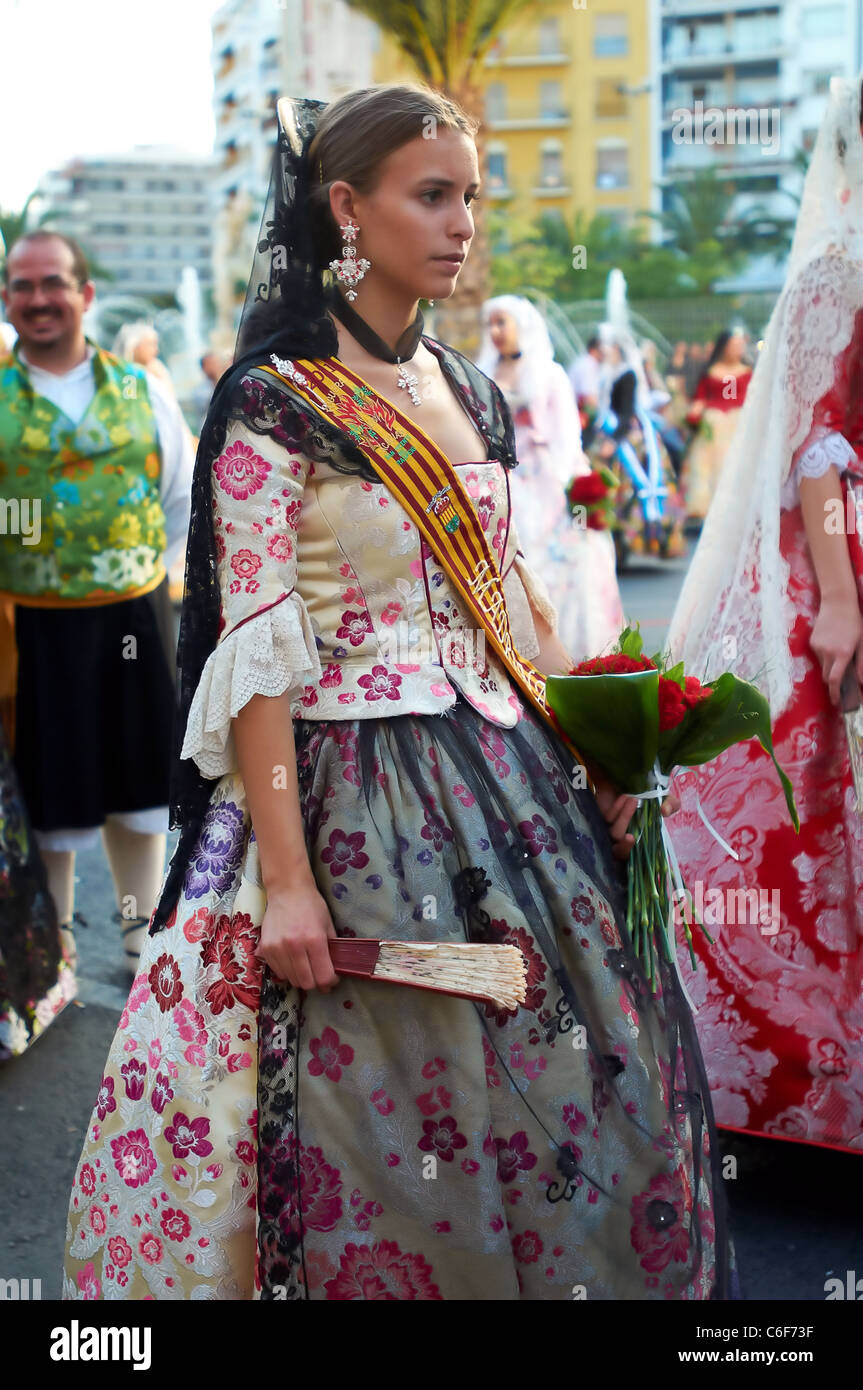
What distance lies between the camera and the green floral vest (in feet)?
14.0

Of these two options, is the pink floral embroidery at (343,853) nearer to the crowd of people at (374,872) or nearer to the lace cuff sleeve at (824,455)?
the crowd of people at (374,872)

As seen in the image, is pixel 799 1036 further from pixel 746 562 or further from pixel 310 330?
pixel 310 330

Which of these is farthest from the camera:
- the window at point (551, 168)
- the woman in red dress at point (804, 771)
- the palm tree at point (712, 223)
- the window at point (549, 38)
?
the window at point (549, 38)

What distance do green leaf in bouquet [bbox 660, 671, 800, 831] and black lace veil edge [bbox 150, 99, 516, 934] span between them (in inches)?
23.4

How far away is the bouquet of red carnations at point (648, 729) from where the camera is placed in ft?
7.23

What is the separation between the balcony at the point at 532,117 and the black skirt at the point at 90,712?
201ft

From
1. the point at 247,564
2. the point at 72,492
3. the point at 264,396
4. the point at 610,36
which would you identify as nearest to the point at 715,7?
the point at 610,36

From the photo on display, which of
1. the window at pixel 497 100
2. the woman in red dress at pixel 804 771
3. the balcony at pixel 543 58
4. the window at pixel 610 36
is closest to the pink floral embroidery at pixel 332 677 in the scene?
the woman in red dress at pixel 804 771

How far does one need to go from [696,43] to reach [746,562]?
244 ft

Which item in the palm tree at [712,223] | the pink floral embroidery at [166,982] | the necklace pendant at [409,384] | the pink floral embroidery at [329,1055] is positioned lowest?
the pink floral embroidery at [329,1055]

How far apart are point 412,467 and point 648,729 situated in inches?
19.9

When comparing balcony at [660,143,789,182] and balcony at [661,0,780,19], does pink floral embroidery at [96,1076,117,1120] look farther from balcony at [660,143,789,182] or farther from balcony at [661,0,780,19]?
balcony at [661,0,780,19]
